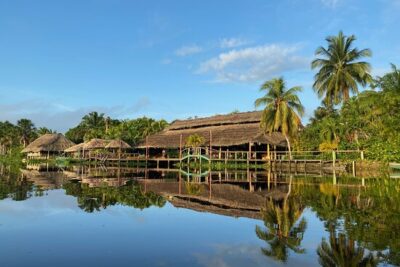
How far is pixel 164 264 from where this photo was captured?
212 inches

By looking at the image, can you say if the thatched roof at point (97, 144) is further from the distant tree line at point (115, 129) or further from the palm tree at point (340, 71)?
the palm tree at point (340, 71)

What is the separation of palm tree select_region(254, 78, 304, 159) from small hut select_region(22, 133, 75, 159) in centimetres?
3494

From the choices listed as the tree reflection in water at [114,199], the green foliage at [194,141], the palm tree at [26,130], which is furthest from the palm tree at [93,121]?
the tree reflection in water at [114,199]

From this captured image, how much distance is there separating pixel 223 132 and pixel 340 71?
12.4 meters

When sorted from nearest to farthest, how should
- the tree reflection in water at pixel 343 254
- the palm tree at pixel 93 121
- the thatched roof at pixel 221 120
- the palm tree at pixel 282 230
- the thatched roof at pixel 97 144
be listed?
1. the tree reflection in water at pixel 343 254
2. the palm tree at pixel 282 230
3. the thatched roof at pixel 221 120
4. the thatched roof at pixel 97 144
5. the palm tree at pixel 93 121

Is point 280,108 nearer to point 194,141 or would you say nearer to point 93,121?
point 194,141

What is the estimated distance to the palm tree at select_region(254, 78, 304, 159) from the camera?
3195 cm

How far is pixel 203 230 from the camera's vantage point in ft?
26.1

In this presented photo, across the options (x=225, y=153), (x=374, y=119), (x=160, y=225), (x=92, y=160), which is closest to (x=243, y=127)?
(x=225, y=153)

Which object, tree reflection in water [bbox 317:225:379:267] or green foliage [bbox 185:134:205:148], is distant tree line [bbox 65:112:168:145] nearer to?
green foliage [bbox 185:134:205:148]

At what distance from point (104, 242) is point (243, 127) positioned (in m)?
31.3

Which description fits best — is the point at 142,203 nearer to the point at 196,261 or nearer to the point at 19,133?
the point at 196,261

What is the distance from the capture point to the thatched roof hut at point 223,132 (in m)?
34.7

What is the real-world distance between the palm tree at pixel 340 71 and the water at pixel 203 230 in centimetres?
2293
